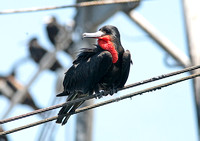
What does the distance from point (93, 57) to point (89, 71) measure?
0.56 feet

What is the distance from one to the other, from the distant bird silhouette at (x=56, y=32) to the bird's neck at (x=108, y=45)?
210 inches

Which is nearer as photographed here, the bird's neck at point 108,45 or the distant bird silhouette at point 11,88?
the bird's neck at point 108,45

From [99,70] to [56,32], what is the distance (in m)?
6.49

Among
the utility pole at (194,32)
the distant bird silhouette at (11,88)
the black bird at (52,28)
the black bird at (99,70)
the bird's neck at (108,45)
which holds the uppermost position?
the black bird at (52,28)

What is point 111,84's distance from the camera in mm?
6148

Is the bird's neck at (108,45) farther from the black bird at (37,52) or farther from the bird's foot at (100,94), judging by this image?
the black bird at (37,52)

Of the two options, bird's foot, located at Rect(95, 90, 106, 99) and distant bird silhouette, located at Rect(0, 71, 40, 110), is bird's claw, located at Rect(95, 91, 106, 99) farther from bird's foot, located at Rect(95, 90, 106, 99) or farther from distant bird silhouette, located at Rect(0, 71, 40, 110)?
distant bird silhouette, located at Rect(0, 71, 40, 110)

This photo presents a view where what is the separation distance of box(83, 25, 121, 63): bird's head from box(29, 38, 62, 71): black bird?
245 inches

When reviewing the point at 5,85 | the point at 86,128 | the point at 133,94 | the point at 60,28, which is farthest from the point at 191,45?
the point at 5,85

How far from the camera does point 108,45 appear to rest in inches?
242

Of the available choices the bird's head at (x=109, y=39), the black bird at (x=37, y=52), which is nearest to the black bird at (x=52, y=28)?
the black bird at (x=37, y=52)

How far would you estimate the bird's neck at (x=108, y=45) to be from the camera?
19.9 ft

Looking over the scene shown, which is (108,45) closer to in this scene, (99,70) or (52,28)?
(99,70)

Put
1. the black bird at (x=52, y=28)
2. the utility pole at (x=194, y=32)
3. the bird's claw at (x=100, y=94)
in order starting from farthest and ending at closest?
the black bird at (x=52, y=28) → the utility pole at (x=194, y=32) → the bird's claw at (x=100, y=94)
